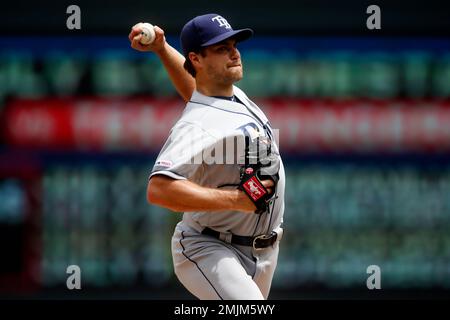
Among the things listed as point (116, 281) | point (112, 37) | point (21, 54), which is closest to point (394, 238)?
point (116, 281)

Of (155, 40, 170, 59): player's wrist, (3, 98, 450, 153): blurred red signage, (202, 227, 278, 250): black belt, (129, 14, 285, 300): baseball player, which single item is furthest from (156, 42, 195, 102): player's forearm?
(3, 98, 450, 153): blurred red signage

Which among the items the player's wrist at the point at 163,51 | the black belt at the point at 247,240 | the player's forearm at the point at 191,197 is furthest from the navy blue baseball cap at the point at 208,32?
the black belt at the point at 247,240

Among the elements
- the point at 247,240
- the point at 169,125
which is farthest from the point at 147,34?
the point at 169,125

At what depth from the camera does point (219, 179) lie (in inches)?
173

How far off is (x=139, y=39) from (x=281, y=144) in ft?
8.57

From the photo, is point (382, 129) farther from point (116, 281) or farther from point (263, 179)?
point (263, 179)

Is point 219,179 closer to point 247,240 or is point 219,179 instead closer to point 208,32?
point 247,240

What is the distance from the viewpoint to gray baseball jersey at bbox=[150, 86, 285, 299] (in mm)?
4211

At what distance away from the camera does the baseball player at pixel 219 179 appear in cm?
414

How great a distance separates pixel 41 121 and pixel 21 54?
1.68 feet

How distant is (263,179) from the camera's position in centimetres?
418

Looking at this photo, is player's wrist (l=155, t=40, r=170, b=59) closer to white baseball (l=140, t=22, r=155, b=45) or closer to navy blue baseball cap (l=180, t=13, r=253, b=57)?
white baseball (l=140, t=22, r=155, b=45)
